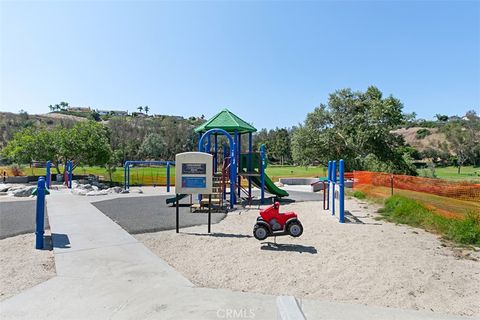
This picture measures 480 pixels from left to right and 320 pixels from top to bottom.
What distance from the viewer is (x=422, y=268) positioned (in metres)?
5.84

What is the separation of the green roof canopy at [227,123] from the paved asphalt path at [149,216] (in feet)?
14.4

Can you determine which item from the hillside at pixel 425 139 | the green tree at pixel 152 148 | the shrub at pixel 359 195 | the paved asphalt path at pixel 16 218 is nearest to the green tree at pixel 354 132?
the shrub at pixel 359 195

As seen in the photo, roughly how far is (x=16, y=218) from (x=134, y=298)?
321 inches

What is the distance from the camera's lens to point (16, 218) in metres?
10.4

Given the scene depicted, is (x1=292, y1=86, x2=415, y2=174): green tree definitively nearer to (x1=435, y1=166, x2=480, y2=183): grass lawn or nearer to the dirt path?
(x1=435, y1=166, x2=480, y2=183): grass lawn

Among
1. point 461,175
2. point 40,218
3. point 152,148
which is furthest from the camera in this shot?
point 152,148

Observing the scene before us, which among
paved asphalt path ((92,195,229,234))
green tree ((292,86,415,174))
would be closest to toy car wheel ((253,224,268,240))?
paved asphalt path ((92,195,229,234))

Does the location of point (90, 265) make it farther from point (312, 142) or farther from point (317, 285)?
point (312, 142)

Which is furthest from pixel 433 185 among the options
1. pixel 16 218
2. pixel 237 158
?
pixel 16 218

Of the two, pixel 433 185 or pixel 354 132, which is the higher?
pixel 354 132

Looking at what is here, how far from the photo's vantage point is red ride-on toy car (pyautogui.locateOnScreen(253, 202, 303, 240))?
24.4ft

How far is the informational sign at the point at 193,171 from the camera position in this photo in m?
9.09

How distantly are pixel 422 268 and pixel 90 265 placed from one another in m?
5.61

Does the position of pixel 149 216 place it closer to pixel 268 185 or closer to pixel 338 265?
pixel 338 265
